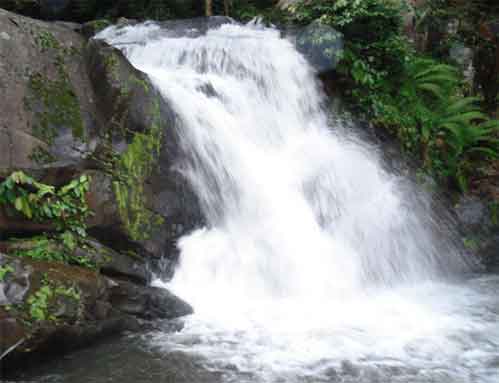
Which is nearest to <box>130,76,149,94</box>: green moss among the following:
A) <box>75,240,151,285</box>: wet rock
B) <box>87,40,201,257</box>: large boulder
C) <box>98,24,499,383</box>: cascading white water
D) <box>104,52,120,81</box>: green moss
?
<box>87,40,201,257</box>: large boulder

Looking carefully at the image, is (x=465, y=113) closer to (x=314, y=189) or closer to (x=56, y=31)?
(x=314, y=189)

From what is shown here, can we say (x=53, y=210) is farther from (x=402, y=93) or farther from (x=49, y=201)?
(x=402, y=93)

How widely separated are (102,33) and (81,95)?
606 cm

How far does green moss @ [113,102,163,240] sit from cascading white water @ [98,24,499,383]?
0.46m

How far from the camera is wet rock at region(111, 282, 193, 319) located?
4719mm

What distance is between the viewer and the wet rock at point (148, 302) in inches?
186

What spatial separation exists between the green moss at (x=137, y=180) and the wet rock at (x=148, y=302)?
2.29 feet

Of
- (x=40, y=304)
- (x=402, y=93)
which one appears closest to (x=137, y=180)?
(x=40, y=304)

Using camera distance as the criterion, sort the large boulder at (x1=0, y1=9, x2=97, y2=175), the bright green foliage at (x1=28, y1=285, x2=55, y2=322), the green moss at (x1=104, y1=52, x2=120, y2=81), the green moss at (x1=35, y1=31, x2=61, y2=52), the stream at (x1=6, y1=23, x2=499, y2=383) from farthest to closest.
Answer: the green moss at (x1=104, y1=52, x2=120, y2=81) → the green moss at (x1=35, y1=31, x2=61, y2=52) → the large boulder at (x1=0, y1=9, x2=97, y2=175) → the stream at (x1=6, y1=23, x2=499, y2=383) → the bright green foliage at (x1=28, y1=285, x2=55, y2=322)

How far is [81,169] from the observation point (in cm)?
523

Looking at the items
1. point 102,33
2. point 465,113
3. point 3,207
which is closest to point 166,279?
point 3,207

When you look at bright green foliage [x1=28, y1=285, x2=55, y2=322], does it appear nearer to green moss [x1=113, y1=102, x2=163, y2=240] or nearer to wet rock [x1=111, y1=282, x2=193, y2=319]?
wet rock [x1=111, y1=282, x2=193, y2=319]

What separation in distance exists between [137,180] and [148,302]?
4.92 feet

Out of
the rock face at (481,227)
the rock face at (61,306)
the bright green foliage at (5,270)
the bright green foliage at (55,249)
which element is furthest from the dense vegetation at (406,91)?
the bright green foliage at (5,270)
